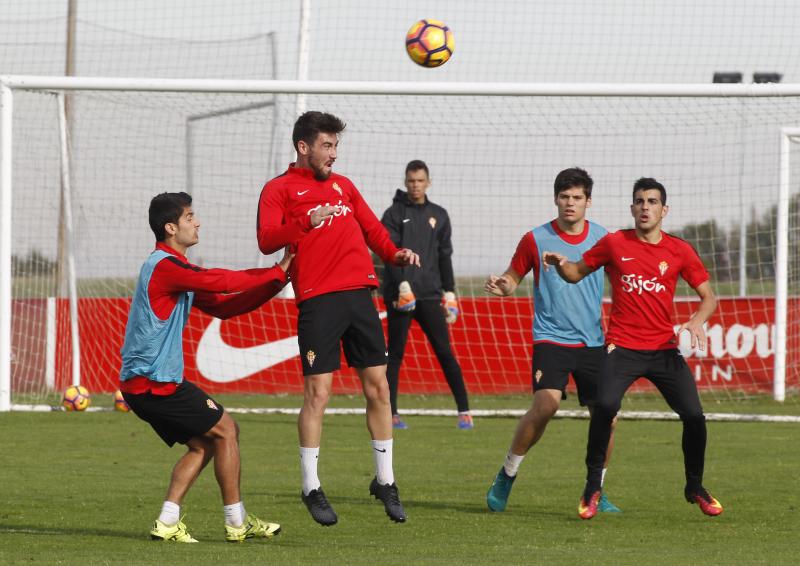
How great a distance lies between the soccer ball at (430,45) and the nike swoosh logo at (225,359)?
5329mm

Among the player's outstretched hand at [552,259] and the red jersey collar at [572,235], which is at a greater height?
the red jersey collar at [572,235]

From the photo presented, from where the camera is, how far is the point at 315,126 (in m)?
6.80

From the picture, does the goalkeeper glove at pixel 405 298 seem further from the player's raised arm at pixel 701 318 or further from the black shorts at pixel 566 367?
the player's raised arm at pixel 701 318

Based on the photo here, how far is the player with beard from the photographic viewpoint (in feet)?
21.9

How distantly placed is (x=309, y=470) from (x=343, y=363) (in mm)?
9187

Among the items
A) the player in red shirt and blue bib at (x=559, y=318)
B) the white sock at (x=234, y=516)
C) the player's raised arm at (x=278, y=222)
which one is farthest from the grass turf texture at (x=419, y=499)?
the player's raised arm at (x=278, y=222)

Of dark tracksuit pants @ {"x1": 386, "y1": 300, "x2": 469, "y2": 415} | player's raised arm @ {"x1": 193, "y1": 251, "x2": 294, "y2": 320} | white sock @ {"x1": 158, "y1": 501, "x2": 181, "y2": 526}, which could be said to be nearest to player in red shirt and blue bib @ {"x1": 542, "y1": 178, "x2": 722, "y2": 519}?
player's raised arm @ {"x1": 193, "y1": 251, "x2": 294, "y2": 320}

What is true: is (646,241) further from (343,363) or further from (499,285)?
(343,363)

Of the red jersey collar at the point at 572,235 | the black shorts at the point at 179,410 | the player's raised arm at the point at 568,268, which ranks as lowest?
the black shorts at the point at 179,410

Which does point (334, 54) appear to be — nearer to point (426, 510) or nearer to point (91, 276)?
point (91, 276)

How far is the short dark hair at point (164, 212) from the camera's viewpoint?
21.2ft

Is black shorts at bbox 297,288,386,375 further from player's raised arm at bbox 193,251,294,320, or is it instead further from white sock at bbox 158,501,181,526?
white sock at bbox 158,501,181,526

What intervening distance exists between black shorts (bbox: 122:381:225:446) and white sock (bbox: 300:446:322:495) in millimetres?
520

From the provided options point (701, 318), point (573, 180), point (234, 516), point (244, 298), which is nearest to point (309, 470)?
point (234, 516)
